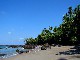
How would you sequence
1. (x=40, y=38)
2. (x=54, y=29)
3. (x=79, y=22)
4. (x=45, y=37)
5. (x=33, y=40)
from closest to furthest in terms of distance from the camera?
(x=79, y=22) → (x=54, y=29) → (x=45, y=37) → (x=40, y=38) → (x=33, y=40)

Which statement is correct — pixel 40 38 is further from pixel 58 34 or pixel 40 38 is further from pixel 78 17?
pixel 78 17

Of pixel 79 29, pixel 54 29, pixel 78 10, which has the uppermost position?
pixel 54 29

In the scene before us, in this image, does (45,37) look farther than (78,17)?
Yes

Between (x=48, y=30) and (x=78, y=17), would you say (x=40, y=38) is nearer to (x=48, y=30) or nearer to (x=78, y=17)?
(x=48, y=30)

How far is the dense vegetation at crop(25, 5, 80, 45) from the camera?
44.4 metres

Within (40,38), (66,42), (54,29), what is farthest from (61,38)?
(40,38)

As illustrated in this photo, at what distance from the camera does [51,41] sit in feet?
437

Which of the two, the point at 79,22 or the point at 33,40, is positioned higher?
the point at 33,40

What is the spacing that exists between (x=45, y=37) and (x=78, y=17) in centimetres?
9550

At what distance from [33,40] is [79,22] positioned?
134945mm

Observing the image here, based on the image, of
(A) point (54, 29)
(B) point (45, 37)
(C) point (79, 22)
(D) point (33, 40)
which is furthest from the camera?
(D) point (33, 40)

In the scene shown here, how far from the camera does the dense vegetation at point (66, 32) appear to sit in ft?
146

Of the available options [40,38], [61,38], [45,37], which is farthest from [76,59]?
[40,38]

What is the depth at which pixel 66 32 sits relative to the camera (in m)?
71.9
